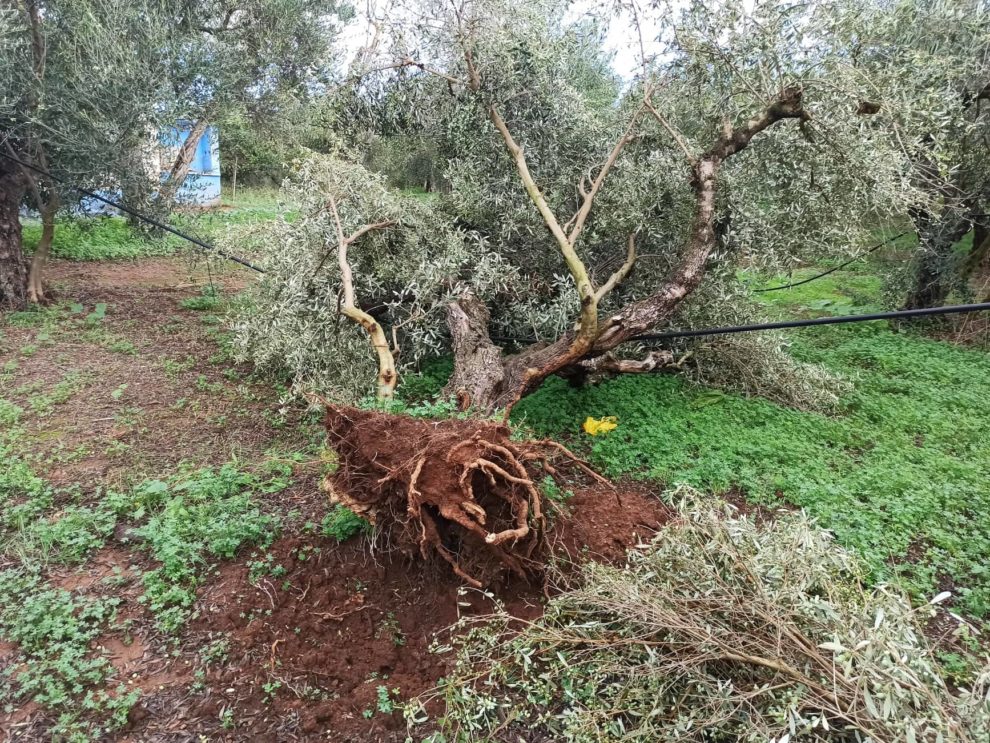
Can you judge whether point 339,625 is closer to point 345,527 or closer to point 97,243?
point 345,527

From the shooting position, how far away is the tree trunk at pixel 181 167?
8.15 m

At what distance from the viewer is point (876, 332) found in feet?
27.3

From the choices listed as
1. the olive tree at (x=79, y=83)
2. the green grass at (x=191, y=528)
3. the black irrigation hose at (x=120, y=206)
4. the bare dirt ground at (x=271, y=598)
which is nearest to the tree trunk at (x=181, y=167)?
the black irrigation hose at (x=120, y=206)

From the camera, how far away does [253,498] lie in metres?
4.24

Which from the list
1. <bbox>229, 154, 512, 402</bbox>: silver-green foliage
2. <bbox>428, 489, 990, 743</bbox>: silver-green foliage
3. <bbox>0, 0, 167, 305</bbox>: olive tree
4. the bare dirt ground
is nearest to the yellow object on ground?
the bare dirt ground

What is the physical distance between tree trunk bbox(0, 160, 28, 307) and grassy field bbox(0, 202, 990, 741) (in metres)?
0.79

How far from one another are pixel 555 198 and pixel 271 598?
4344 millimetres

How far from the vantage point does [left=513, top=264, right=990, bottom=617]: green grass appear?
12.6 ft

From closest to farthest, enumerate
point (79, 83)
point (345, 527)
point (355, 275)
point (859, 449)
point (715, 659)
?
point (715, 659), point (345, 527), point (859, 449), point (355, 275), point (79, 83)

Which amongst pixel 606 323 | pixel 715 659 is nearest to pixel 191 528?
pixel 715 659

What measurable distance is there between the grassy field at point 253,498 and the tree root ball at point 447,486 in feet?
1.03

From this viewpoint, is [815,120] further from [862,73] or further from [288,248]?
[288,248]

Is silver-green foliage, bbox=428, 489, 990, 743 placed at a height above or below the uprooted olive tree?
below

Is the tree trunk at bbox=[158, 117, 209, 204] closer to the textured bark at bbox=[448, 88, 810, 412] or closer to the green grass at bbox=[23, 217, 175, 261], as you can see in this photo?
the green grass at bbox=[23, 217, 175, 261]
